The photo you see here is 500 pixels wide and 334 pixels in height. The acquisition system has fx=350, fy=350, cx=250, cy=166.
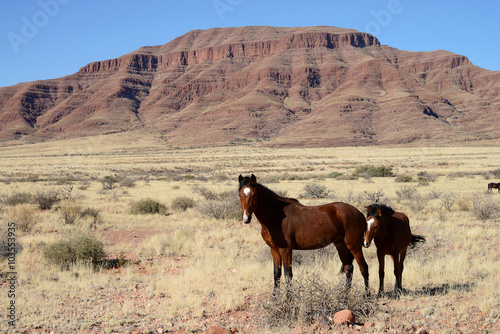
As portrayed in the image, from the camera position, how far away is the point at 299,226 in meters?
5.85

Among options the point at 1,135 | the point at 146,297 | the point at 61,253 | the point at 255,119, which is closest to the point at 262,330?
the point at 146,297

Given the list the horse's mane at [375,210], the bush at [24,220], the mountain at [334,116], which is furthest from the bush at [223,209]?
the mountain at [334,116]

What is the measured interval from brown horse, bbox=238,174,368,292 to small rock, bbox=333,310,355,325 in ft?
1.55

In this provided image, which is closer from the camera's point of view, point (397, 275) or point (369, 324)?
point (369, 324)

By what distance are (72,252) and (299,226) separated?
20.8 ft

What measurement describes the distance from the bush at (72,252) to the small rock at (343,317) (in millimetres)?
6450

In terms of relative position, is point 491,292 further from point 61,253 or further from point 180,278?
point 61,253

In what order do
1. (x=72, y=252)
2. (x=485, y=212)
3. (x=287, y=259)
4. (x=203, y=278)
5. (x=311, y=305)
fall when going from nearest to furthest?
(x=311, y=305) < (x=287, y=259) < (x=203, y=278) < (x=72, y=252) < (x=485, y=212)

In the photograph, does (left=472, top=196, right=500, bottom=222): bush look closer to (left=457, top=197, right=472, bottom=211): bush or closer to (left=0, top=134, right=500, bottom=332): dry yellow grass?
(left=0, top=134, right=500, bottom=332): dry yellow grass

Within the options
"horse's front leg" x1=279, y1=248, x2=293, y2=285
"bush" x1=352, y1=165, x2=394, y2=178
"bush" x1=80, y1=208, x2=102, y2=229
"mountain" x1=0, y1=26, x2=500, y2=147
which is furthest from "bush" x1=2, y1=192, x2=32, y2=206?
"mountain" x1=0, y1=26, x2=500, y2=147

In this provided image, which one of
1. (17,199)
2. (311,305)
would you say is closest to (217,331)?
(311,305)

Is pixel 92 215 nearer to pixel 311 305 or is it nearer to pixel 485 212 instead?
pixel 311 305

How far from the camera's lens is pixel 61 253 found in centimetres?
891

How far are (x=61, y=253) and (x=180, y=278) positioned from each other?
351 cm
